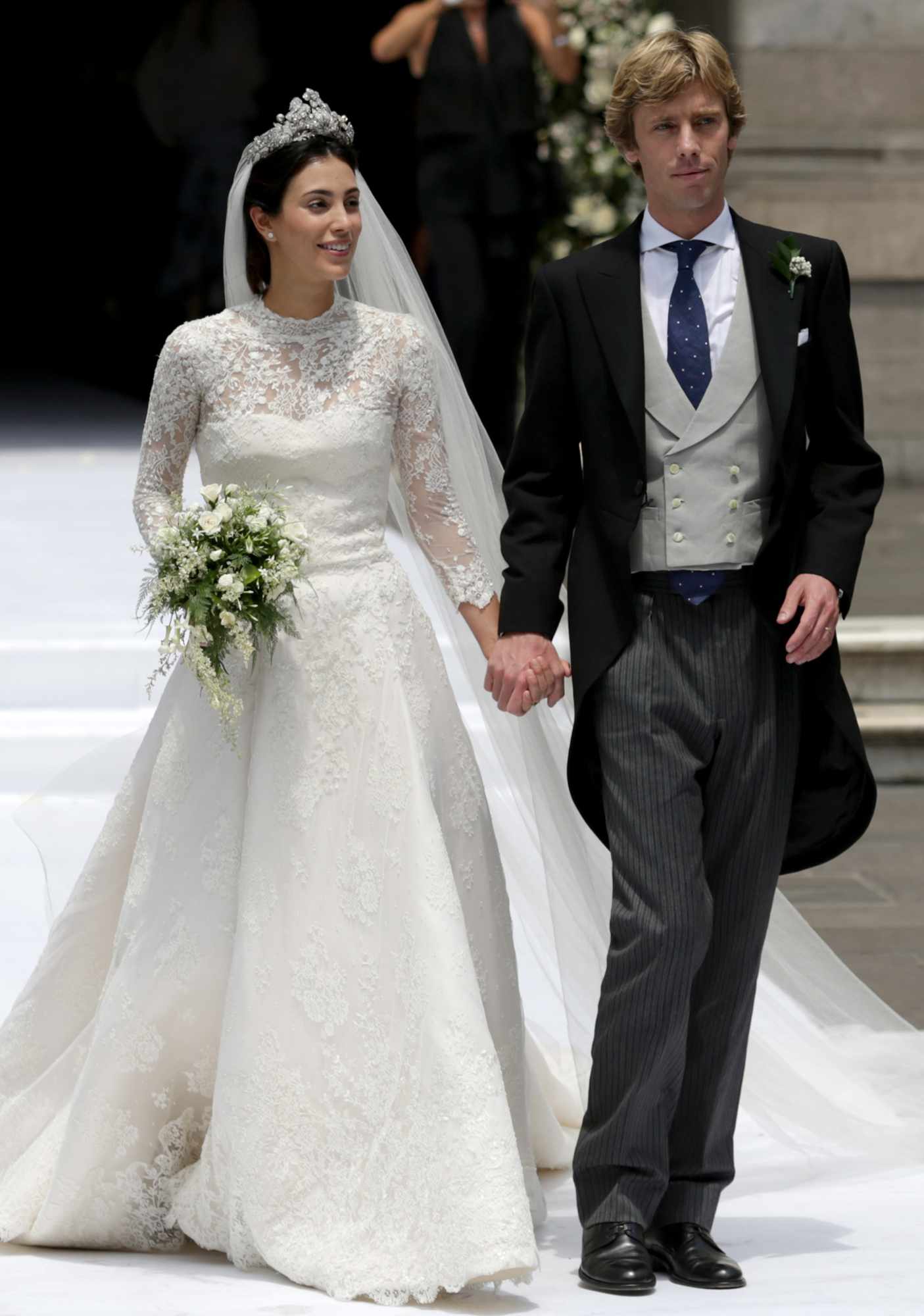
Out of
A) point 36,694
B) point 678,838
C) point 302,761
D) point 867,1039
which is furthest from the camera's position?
point 36,694

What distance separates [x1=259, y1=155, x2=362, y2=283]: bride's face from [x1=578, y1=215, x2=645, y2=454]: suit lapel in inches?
19.2

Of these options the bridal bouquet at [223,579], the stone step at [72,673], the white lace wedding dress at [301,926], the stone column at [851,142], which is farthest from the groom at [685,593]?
the stone column at [851,142]

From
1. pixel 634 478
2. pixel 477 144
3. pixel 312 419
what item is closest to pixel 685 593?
pixel 634 478

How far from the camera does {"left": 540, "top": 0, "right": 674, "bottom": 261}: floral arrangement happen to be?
1030 centimetres

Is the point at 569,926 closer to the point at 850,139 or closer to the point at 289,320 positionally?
the point at 289,320

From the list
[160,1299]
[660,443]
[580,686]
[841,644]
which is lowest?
[160,1299]

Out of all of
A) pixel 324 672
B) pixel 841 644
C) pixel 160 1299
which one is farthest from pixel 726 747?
pixel 841 644

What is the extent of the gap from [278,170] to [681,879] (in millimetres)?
1458

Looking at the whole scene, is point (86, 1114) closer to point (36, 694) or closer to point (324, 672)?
point (324, 672)

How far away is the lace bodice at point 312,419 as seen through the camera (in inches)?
160

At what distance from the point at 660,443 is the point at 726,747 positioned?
1.64 feet

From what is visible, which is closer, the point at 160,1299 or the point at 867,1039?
the point at 160,1299

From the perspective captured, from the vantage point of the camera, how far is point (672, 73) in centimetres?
365

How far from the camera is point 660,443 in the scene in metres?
3.71
